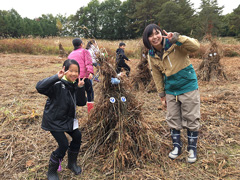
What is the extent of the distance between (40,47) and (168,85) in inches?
683

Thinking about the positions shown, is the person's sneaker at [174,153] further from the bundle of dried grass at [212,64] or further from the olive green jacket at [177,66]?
the bundle of dried grass at [212,64]

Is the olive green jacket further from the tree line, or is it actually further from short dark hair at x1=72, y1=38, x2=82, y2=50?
the tree line

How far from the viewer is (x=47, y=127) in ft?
6.25

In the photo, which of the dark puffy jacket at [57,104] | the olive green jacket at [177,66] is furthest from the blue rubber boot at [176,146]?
the dark puffy jacket at [57,104]

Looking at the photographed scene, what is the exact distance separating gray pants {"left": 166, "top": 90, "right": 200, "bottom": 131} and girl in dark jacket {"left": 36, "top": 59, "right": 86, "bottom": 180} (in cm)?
124

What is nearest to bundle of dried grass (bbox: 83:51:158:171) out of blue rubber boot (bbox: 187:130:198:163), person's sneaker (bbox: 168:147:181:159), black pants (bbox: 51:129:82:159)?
person's sneaker (bbox: 168:147:181:159)

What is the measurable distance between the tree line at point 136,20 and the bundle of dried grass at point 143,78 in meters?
14.7

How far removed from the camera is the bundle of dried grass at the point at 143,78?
18.0 feet

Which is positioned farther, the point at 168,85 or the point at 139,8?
the point at 139,8

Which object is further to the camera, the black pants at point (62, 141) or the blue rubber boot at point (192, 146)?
the blue rubber boot at point (192, 146)

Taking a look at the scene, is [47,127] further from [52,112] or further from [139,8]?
[139,8]

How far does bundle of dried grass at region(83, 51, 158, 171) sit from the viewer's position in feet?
7.20

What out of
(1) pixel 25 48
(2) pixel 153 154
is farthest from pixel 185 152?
(1) pixel 25 48

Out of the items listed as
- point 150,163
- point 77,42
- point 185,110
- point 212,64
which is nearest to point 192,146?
point 185,110
